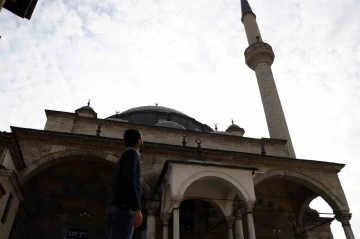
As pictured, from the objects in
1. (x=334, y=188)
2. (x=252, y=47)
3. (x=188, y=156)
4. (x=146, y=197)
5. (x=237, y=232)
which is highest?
(x=252, y=47)

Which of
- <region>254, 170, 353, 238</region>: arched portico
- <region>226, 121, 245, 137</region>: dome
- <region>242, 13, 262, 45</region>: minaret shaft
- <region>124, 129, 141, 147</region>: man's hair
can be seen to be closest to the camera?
<region>124, 129, 141, 147</region>: man's hair

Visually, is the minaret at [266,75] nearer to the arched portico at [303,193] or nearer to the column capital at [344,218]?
the arched portico at [303,193]

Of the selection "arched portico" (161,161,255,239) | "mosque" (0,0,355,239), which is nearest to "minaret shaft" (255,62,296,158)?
"mosque" (0,0,355,239)

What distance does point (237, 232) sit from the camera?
28.9ft

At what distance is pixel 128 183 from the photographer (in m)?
2.47

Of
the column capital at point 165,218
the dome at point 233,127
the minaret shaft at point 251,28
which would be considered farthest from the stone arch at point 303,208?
the minaret shaft at point 251,28

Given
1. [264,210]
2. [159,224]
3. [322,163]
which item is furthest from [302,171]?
[159,224]

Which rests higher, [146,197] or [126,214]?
[146,197]

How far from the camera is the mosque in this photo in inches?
310

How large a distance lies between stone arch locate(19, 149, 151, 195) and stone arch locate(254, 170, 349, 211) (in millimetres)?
3970

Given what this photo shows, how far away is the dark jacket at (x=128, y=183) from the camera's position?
2.44 m

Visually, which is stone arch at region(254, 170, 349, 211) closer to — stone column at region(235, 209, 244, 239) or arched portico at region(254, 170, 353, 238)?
arched portico at region(254, 170, 353, 238)

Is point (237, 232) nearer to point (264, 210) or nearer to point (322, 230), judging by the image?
point (264, 210)

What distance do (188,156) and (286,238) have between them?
17.6 feet
